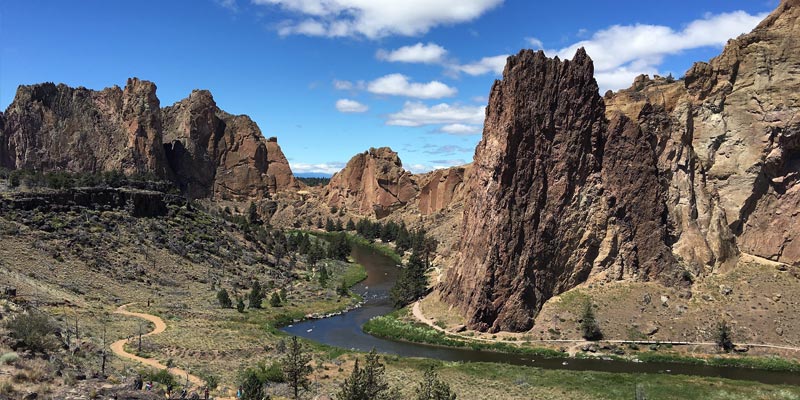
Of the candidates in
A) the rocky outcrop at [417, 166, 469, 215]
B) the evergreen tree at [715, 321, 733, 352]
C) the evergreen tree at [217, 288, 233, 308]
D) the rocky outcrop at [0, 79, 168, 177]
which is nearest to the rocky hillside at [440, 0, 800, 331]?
the evergreen tree at [715, 321, 733, 352]

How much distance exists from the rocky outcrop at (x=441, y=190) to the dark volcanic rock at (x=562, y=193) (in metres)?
90.5

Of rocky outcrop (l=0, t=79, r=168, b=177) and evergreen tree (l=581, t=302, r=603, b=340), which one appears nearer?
evergreen tree (l=581, t=302, r=603, b=340)

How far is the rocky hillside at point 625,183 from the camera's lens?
225 ft

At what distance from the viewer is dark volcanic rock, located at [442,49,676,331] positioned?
68688 millimetres

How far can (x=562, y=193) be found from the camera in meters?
69.4

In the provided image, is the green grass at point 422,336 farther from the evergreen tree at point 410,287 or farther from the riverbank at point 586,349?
the evergreen tree at point 410,287

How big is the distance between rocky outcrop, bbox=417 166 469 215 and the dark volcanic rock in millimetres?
90546

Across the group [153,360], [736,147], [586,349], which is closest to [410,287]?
[586,349]

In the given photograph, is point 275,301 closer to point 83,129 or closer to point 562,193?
point 562,193

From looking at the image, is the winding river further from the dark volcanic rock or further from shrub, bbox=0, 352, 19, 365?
shrub, bbox=0, 352, 19, 365

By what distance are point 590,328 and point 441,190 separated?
112095 millimetres

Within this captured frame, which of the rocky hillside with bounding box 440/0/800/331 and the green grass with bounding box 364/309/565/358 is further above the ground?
the rocky hillside with bounding box 440/0/800/331

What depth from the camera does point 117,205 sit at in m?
97.4

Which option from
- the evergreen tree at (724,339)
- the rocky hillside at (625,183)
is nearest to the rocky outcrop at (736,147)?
Result: the rocky hillside at (625,183)
